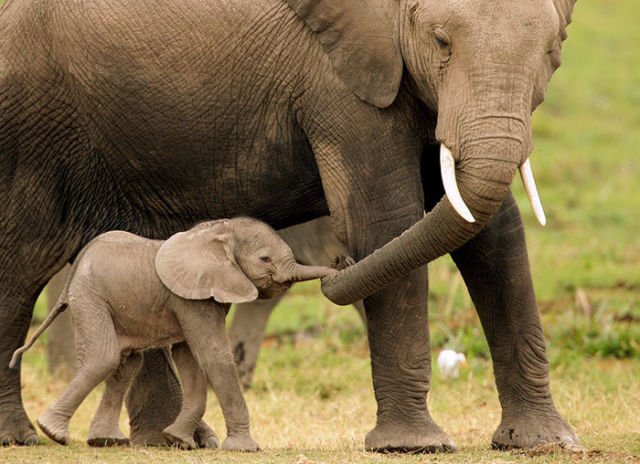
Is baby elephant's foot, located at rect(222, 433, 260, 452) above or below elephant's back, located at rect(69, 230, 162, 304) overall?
below

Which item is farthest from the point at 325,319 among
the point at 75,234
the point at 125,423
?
the point at 75,234

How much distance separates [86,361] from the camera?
268 inches

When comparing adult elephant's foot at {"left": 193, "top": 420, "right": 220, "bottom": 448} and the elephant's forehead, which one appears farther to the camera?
adult elephant's foot at {"left": 193, "top": 420, "right": 220, "bottom": 448}

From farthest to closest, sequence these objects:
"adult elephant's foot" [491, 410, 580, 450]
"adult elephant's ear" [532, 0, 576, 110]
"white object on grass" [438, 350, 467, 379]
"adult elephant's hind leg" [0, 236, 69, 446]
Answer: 1. "white object on grass" [438, 350, 467, 379]
2. "adult elephant's hind leg" [0, 236, 69, 446]
3. "adult elephant's foot" [491, 410, 580, 450]
4. "adult elephant's ear" [532, 0, 576, 110]

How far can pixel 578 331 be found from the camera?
414 inches

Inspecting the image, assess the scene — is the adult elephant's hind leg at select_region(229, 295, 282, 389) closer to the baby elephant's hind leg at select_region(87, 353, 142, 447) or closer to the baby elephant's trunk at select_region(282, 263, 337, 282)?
the baby elephant's hind leg at select_region(87, 353, 142, 447)

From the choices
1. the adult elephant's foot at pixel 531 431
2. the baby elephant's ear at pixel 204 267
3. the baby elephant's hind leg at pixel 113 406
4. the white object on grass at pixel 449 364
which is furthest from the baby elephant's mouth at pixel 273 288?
the white object on grass at pixel 449 364

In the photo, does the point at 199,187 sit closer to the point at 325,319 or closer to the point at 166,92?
the point at 166,92

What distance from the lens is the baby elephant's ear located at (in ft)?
22.5

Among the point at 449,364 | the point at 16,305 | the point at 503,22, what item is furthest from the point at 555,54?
the point at 449,364

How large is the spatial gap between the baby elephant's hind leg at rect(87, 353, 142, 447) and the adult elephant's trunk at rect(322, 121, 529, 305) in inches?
35.7

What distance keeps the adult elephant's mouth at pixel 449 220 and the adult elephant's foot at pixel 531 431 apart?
Answer: 1.03 m

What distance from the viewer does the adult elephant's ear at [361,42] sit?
6.88 meters

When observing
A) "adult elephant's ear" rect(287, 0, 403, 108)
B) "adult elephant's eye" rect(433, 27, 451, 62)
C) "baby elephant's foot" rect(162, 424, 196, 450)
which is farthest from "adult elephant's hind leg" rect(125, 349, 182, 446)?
"adult elephant's eye" rect(433, 27, 451, 62)
